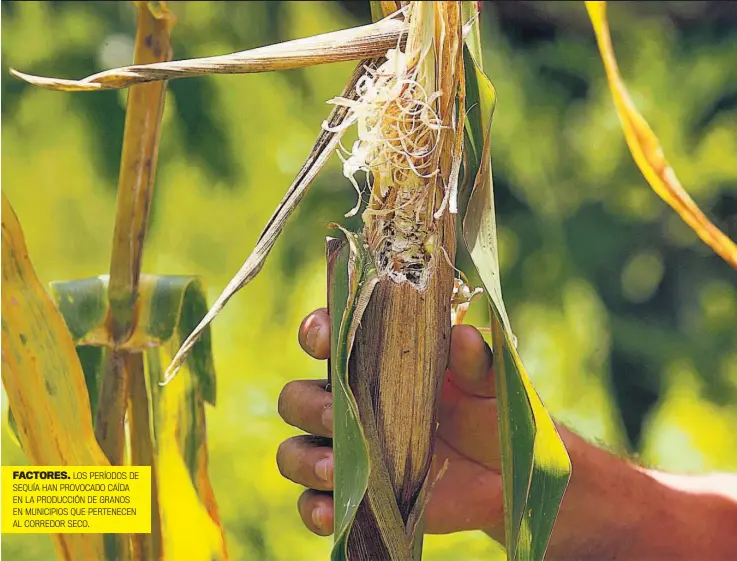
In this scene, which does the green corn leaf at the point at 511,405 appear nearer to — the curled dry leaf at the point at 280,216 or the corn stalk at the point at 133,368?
the curled dry leaf at the point at 280,216

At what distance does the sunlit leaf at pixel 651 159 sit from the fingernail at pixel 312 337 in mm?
308

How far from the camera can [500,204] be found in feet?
2.03

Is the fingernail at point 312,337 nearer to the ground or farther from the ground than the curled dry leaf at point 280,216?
Result: nearer to the ground

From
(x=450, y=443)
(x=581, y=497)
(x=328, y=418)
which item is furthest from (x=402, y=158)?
(x=581, y=497)

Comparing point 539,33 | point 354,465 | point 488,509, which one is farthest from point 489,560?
point 539,33

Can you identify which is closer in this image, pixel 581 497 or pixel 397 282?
pixel 397 282

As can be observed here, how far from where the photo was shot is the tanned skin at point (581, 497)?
0.52m

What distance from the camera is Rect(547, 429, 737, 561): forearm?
0.61 meters

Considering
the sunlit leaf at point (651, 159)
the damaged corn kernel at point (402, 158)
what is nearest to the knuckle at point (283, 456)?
the damaged corn kernel at point (402, 158)

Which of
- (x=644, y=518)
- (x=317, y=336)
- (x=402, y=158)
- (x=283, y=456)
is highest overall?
(x=402, y=158)

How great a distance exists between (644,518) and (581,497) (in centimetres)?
7

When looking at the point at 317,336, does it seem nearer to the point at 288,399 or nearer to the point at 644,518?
the point at 288,399

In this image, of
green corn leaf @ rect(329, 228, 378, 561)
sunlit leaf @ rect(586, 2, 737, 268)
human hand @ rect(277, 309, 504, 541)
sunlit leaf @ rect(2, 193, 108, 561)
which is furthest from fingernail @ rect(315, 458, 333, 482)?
sunlit leaf @ rect(586, 2, 737, 268)
